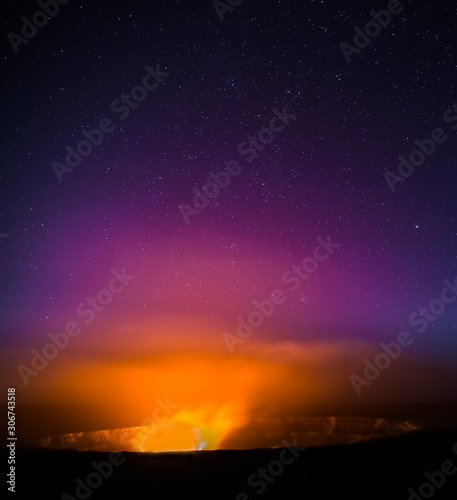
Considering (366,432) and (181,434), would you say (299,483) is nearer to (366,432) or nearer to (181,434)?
(181,434)

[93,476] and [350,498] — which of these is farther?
[93,476]

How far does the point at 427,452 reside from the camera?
35.5 ft

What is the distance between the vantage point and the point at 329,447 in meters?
11.3

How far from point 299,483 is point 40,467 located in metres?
6.66

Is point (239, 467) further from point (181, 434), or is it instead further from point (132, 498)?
point (181, 434)

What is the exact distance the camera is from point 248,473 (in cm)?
978

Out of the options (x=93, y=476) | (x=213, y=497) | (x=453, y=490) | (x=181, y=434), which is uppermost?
(x=181, y=434)

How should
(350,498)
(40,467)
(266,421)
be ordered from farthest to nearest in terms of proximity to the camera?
(266,421)
(40,467)
(350,498)

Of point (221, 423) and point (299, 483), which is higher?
point (221, 423)

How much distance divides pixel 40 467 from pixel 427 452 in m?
10.6

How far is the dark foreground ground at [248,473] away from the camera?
874cm

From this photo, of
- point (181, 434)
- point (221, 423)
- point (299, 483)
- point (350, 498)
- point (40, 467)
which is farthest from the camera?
point (221, 423)

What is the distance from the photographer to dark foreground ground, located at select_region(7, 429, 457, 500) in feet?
28.7

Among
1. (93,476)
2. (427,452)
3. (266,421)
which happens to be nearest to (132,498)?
(93,476)
